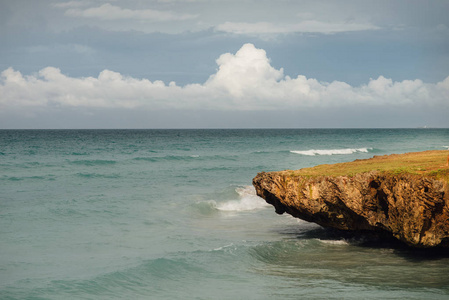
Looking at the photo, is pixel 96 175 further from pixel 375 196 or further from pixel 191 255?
pixel 375 196

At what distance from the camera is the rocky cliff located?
895 centimetres

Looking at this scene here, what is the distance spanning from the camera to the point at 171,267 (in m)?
10.4

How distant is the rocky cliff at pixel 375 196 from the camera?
8.95m

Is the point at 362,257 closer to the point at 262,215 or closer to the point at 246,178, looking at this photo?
the point at 262,215

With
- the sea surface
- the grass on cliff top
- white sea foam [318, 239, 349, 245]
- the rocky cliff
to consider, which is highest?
the grass on cliff top

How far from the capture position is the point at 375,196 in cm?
1009

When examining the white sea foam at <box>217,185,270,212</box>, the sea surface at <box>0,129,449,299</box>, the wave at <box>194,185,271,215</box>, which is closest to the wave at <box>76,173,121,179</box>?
the sea surface at <box>0,129,449,299</box>

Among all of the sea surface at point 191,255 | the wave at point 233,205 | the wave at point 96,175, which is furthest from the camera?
the wave at point 96,175

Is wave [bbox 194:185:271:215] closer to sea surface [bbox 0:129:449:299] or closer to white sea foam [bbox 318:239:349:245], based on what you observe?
sea surface [bbox 0:129:449:299]

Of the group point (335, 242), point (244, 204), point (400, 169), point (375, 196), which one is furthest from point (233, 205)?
point (400, 169)

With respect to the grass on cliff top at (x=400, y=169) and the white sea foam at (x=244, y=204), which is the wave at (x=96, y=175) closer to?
the white sea foam at (x=244, y=204)

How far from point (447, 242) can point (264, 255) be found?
4.20 meters

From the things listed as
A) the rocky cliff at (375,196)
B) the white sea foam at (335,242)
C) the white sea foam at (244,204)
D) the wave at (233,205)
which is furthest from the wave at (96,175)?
the white sea foam at (335,242)

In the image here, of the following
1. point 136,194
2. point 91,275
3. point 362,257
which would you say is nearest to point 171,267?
point 91,275
